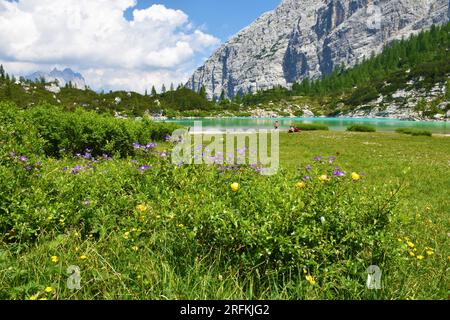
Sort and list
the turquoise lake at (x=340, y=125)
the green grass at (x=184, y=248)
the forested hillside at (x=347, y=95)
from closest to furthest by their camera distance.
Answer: the green grass at (x=184, y=248) → the turquoise lake at (x=340, y=125) → the forested hillside at (x=347, y=95)

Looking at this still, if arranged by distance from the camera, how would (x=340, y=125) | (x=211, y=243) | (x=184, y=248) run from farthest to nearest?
1. (x=340, y=125)
2. (x=184, y=248)
3. (x=211, y=243)

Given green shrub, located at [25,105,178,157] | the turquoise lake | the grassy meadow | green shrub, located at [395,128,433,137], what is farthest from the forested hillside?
the grassy meadow

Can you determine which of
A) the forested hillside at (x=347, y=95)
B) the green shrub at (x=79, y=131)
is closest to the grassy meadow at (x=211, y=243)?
the green shrub at (x=79, y=131)

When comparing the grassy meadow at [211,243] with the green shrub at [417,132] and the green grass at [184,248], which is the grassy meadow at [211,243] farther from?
the green shrub at [417,132]

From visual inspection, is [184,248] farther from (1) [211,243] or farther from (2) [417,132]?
(2) [417,132]

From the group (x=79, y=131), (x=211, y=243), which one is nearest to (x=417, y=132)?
(x=79, y=131)

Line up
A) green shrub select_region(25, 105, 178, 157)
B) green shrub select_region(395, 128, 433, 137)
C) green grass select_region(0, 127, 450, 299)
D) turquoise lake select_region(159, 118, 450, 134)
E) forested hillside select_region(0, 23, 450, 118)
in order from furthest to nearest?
forested hillside select_region(0, 23, 450, 118) → turquoise lake select_region(159, 118, 450, 134) → green shrub select_region(395, 128, 433, 137) → green shrub select_region(25, 105, 178, 157) → green grass select_region(0, 127, 450, 299)

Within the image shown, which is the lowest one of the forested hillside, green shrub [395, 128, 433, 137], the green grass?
the green grass

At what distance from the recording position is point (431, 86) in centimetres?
13612

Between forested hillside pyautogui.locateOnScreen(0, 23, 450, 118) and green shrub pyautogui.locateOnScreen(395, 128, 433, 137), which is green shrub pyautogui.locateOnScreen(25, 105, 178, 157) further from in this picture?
forested hillside pyautogui.locateOnScreen(0, 23, 450, 118)
